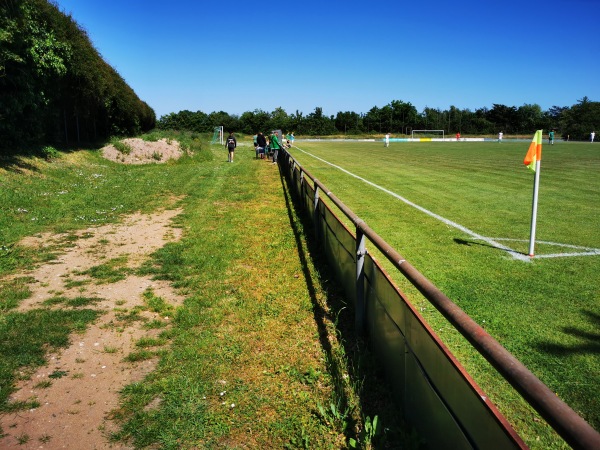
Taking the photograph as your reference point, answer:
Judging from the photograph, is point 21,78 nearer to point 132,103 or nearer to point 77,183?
point 77,183

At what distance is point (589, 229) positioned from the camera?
353 inches

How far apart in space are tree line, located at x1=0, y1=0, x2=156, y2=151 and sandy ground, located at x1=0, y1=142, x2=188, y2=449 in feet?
36.5

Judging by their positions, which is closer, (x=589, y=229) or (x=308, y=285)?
(x=308, y=285)

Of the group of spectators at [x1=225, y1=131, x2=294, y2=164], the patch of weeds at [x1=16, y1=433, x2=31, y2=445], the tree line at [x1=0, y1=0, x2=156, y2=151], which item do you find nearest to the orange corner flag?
the patch of weeds at [x1=16, y1=433, x2=31, y2=445]

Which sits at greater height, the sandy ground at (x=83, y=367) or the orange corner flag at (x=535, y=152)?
the orange corner flag at (x=535, y=152)

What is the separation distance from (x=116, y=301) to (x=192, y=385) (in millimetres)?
2432

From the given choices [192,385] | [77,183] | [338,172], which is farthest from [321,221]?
[338,172]

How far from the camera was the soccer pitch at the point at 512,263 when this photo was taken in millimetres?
4133

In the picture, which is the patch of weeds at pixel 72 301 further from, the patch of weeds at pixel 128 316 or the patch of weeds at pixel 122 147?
the patch of weeds at pixel 122 147

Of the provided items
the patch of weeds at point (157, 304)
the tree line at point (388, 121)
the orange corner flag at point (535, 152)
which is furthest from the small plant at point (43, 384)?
the tree line at point (388, 121)

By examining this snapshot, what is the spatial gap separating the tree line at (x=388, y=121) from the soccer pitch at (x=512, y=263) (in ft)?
285

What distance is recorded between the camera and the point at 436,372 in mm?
2604

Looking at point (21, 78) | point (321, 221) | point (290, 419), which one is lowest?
point (290, 419)

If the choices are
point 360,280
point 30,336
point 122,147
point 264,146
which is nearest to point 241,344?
point 360,280
